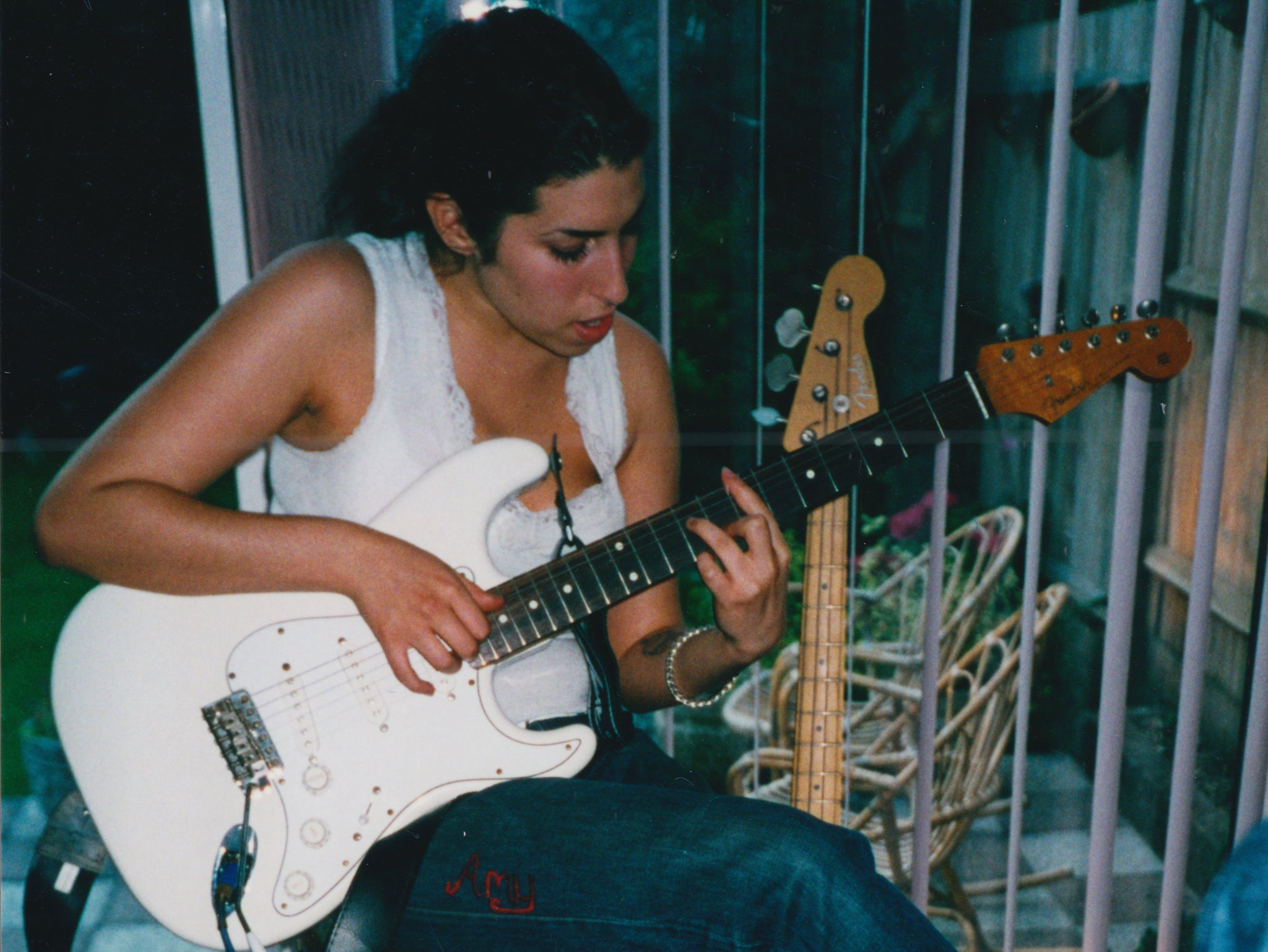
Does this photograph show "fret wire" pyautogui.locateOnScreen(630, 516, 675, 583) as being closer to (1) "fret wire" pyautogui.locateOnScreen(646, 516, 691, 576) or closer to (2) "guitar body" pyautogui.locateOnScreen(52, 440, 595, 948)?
(1) "fret wire" pyautogui.locateOnScreen(646, 516, 691, 576)

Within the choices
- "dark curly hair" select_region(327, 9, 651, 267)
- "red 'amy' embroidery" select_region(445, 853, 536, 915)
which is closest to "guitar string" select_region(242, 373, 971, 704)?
"red 'amy' embroidery" select_region(445, 853, 536, 915)

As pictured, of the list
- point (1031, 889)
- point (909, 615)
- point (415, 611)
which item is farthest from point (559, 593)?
point (1031, 889)

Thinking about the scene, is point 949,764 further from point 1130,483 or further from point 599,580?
point 599,580

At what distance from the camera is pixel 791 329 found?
1.08 m

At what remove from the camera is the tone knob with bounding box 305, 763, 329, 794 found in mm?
922

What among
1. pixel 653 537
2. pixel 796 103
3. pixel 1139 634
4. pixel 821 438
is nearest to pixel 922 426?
pixel 821 438

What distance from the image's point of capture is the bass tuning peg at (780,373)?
107 centimetres

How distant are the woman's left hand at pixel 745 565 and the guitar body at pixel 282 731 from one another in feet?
0.65

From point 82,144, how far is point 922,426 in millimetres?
932

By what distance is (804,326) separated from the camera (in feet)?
3.59

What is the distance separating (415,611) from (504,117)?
1.59 ft

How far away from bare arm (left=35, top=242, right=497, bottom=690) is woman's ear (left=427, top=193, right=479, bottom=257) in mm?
123

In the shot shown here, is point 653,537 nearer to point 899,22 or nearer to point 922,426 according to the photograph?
point 922,426

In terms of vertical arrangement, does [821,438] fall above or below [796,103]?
below
